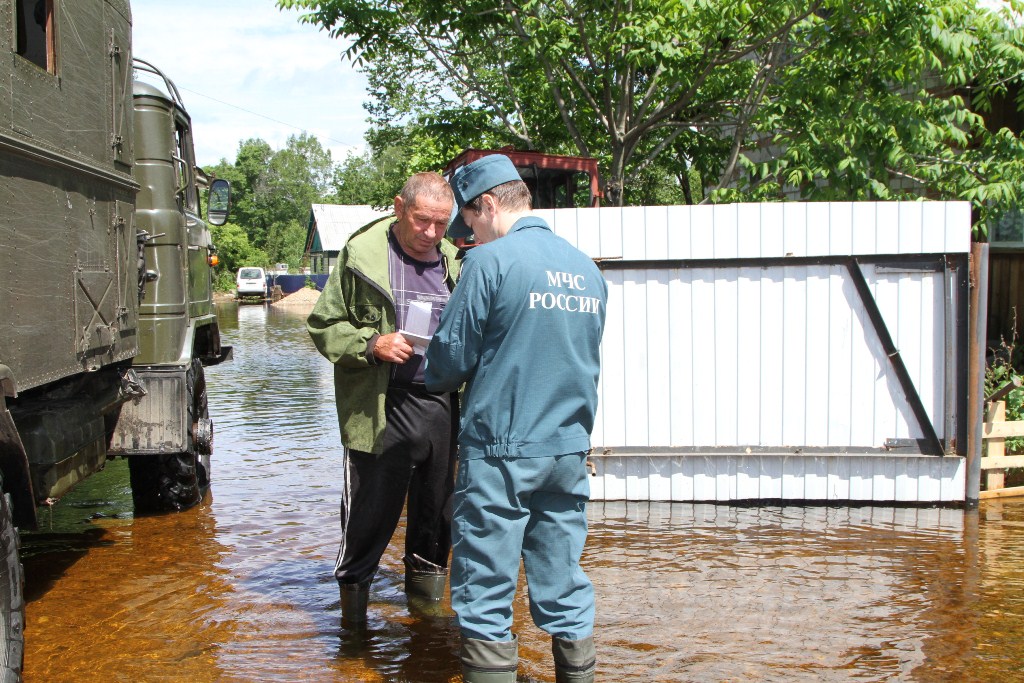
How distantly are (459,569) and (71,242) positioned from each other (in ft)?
7.76

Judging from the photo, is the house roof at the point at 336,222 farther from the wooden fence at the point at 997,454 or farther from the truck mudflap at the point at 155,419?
the wooden fence at the point at 997,454

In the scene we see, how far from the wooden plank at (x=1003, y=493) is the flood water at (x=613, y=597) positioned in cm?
21

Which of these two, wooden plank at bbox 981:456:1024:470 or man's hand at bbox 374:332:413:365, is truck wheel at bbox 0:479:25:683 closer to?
man's hand at bbox 374:332:413:365

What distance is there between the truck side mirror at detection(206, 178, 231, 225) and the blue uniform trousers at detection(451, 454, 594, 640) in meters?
5.43

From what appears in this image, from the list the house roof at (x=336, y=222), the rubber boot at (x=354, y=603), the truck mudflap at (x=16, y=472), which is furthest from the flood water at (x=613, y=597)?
the house roof at (x=336, y=222)

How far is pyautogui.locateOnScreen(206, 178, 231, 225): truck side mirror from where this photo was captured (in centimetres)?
807

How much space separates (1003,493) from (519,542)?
196 inches

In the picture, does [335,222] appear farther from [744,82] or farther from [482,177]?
[482,177]

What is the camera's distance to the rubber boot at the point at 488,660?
127 inches

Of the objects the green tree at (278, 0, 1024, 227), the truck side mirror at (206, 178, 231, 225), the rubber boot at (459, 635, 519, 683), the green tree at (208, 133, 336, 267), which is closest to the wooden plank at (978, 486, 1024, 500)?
the green tree at (278, 0, 1024, 227)

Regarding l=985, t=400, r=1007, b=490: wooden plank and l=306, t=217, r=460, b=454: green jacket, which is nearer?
l=306, t=217, r=460, b=454: green jacket

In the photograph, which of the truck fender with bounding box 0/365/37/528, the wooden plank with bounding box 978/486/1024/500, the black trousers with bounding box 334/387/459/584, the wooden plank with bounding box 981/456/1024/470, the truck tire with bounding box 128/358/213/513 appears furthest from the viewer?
the wooden plank with bounding box 978/486/1024/500

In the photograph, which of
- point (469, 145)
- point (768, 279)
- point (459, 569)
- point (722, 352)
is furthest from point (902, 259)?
point (469, 145)

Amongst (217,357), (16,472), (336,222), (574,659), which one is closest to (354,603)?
(574,659)
